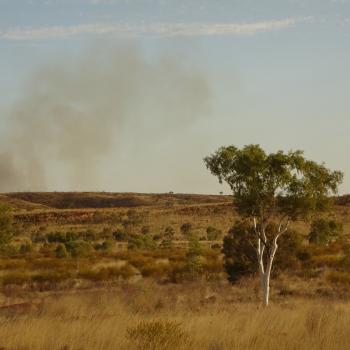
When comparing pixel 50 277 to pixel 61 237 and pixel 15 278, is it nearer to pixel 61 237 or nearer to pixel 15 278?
pixel 15 278

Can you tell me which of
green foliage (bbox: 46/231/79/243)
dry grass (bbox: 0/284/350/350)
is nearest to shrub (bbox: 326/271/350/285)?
dry grass (bbox: 0/284/350/350)

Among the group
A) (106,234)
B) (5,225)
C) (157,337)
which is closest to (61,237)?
(106,234)

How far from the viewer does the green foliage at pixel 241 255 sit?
2853cm

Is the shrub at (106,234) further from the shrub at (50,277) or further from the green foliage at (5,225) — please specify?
the shrub at (50,277)

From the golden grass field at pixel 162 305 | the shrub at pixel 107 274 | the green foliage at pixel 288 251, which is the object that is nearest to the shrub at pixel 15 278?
the golden grass field at pixel 162 305

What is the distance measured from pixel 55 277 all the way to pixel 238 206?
13784 millimetres

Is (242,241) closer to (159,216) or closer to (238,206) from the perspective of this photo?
(238,206)

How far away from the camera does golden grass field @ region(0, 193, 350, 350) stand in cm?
900

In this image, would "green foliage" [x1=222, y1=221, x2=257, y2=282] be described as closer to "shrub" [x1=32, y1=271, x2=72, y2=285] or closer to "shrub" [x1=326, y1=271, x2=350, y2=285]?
"shrub" [x1=326, y1=271, x2=350, y2=285]

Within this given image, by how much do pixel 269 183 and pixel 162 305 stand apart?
530 centimetres

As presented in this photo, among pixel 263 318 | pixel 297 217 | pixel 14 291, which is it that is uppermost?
pixel 297 217

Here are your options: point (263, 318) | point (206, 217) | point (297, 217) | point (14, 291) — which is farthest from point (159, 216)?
point (263, 318)

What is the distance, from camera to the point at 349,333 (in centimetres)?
985

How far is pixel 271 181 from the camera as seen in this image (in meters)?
19.3
